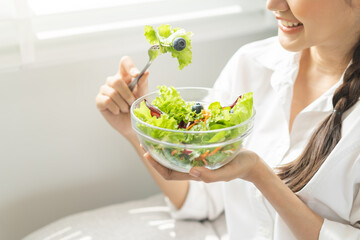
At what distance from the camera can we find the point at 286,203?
1099 millimetres

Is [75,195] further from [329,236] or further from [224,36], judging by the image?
[329,236]

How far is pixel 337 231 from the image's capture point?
42.7 inches

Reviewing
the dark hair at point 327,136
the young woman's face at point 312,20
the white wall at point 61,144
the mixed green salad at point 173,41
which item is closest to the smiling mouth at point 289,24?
the young woman's face at point 312,20

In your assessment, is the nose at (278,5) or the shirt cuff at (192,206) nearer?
the nose at (278,5)

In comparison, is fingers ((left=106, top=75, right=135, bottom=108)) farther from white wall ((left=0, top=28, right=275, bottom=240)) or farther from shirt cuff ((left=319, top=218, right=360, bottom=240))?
shirt cuff ((left=319, top=218, right=360, bottom=240))

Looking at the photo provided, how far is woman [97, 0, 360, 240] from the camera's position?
3.56ft

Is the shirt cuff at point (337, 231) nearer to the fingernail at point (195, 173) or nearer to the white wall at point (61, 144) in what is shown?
the fingernail at point (195, 173)

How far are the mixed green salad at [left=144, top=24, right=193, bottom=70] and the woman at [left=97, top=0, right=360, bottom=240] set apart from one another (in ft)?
0.73

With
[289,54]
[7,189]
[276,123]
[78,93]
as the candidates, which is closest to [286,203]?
[276,123]

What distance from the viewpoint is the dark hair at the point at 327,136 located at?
3.72 feet

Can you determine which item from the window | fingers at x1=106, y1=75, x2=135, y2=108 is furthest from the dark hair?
the window

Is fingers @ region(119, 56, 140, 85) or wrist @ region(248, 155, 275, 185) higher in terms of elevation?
fingers @ region(119, 56, 140, 85)

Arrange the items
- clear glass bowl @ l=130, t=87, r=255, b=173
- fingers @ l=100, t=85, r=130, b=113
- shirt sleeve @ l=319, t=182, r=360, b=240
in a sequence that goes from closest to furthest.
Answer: clear glass bowl @ l=130, t=87, r=255, b=173 → shirt sleeve @ l=319, t=182, r=360, b=240 → fingers @ l=100, t=85, r=130, b=113

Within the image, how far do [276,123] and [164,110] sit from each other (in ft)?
1.55
